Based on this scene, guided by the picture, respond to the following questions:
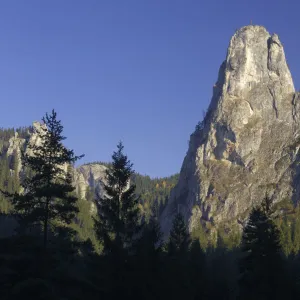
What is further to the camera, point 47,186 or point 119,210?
point 119,210

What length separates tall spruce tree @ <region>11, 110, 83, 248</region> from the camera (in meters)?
30.2

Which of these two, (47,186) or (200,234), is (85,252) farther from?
(200,234)

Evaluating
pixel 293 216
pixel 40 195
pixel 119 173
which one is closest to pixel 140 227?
pixel 119 173

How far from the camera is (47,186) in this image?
100.0 ft

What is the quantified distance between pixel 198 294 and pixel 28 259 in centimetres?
2712

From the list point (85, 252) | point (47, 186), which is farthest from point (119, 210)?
point (47, 186)

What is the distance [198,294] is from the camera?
1890 inches

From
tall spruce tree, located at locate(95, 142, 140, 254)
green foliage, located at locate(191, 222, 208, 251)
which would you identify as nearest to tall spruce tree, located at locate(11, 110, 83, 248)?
tall spruce tree, located at locate(95, 142, 140, 254)

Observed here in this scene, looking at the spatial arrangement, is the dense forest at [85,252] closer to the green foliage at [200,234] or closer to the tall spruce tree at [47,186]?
the tall spruce tree at [47,186]

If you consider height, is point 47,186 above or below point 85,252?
above

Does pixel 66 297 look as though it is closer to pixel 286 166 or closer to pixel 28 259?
pixel 28 259

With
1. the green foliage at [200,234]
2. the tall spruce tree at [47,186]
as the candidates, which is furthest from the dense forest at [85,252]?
the green foliage at [200,234]

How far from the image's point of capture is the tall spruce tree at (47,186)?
3022 cm

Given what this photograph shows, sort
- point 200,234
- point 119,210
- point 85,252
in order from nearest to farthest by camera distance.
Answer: point 85,252
point 119,210
point 200,234
